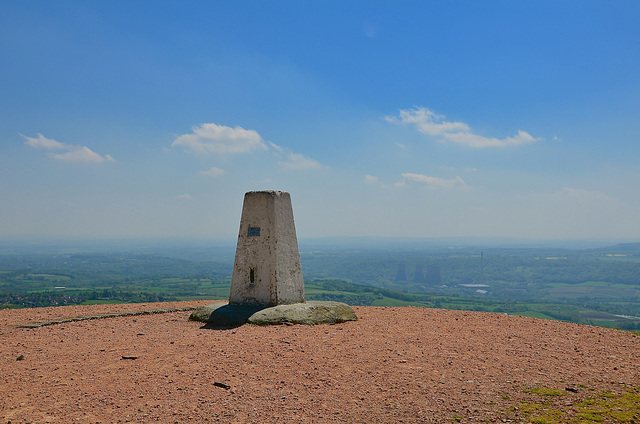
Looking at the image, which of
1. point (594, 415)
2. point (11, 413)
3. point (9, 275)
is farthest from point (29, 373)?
point (9, 275)

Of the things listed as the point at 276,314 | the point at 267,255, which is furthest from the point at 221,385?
the point at 267,255

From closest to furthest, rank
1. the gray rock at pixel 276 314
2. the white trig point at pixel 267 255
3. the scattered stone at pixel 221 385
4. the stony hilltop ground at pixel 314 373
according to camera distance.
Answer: the stony hilltop ground at pixel 314 373 → the scattered stone at pixel 221 385 → the gray rock at pixel 276 314 → the white trig point at pixel 267 255

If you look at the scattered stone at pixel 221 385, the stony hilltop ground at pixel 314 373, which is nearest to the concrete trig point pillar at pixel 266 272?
the stony hilltop ground at pixel 314 373

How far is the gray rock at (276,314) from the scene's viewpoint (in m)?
12.5

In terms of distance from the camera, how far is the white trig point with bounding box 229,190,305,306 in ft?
45.3

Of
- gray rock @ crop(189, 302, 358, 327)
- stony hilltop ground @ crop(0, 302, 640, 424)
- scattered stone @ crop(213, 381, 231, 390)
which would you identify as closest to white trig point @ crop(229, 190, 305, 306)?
gray rock @ crop(189, 302, 358, 327)

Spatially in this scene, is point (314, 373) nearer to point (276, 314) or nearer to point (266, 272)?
point (276, 314)

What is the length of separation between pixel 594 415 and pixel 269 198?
10.3 m

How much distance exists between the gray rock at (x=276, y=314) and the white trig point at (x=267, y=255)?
0.47 metres

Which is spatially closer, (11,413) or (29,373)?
(11,413)

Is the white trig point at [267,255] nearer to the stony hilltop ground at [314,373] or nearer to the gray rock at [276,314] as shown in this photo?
the gray rock at [276,314]

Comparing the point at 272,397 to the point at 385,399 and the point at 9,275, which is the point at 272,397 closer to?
the point at 385,399

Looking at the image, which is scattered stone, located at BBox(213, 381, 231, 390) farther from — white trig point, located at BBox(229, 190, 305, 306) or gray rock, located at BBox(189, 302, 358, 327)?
white trig point, located at BBox(229, 190, 305, 306)

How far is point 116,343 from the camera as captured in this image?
10.8 metres
